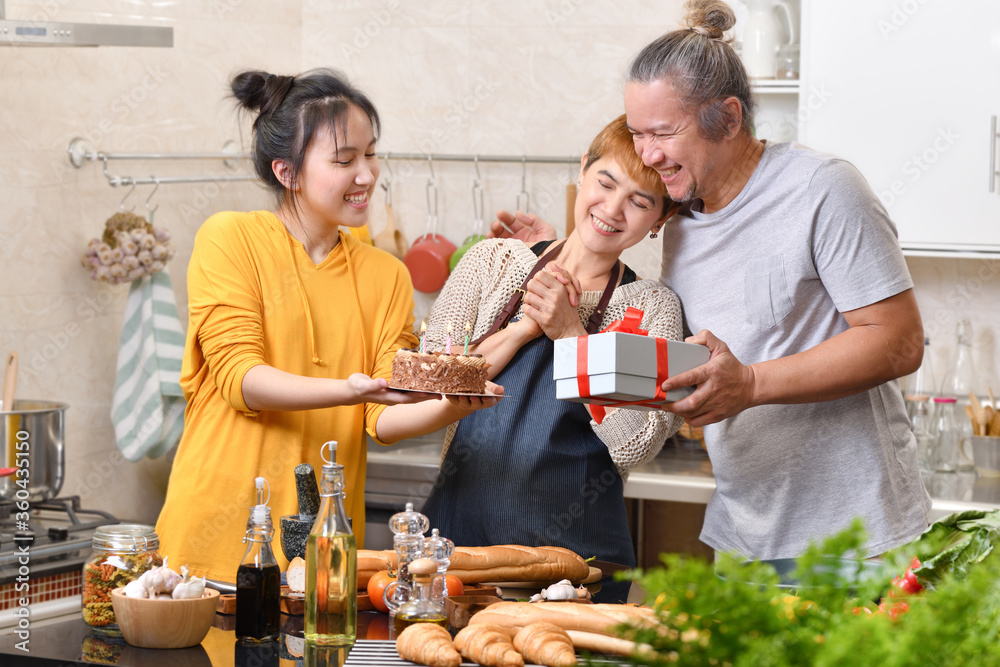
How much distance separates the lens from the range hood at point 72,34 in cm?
161

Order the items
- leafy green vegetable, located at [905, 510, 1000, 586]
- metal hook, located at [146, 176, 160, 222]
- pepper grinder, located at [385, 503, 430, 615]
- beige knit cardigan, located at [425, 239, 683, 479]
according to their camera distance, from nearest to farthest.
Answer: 1. leafy green vegetable, located at [905, 510, 1000, 586]
2. pepper grinder, located at [385, 503, 430, 615]
3. beige knit cardigan, located at [425, 239, 683, 479]
4. metal hook, located at [146, 176, 160, 222]

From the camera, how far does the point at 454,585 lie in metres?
1.15

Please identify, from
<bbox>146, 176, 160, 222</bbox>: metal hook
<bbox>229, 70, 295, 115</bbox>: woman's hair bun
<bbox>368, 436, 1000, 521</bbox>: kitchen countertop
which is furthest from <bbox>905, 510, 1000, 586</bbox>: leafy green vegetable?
<bbox>146, 176, 160, 222</bbox>: metal hook

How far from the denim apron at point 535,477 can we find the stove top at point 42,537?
776 mm

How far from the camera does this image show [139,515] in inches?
97.2

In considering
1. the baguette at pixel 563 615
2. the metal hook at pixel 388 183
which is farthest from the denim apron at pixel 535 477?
the metal hook at pixel 388 183

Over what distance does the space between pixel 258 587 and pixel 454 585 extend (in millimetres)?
237

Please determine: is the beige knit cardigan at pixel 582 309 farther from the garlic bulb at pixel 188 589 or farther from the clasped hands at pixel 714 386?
the garlic bulb at pixel 188 589

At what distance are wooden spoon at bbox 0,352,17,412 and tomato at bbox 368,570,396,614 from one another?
3.63 ft

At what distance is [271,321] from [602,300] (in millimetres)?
557

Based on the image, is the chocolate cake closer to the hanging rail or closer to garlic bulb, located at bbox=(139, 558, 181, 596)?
garlic bulb, located at bbox=(139, 558, 181, 596)

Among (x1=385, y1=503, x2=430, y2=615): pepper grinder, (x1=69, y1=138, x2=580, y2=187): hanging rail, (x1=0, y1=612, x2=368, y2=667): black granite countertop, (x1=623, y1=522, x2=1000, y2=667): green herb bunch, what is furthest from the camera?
(x1=69, y1=138, x2=580, y2=187): hanging rail

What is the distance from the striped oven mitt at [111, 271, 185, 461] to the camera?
7.39ft

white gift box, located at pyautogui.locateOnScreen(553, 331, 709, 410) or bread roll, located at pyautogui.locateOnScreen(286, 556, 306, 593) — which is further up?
white gift box, located at pyautogui.locateOnScreen(553, 331, 709, 410)
